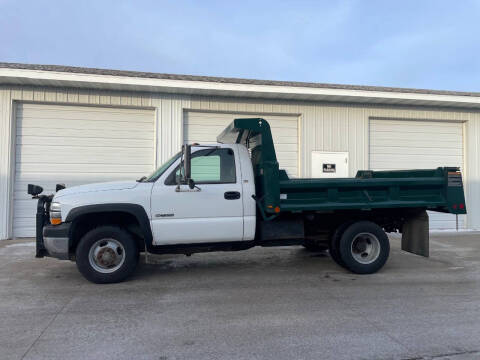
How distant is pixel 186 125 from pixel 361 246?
629 cm

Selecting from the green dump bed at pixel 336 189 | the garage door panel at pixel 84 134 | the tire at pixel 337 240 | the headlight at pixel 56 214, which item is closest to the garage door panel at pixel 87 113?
the garage door panel at pixel 84 134

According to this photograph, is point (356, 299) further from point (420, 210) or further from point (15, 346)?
point (15, 346)

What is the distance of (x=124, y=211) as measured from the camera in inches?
206

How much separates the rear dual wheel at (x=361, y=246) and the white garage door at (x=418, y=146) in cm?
584

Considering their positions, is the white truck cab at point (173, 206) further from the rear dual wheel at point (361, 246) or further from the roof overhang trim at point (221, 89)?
the roof overhang trim at point (221, 89)

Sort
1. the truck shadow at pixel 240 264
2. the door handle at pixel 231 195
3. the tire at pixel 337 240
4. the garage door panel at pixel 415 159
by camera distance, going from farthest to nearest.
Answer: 1. the garage door panel at pixel 415 159
2. the truck shadow at pixel 240 264
3. the tire at pixel 337 240
4. the door handle at pixel 231 195

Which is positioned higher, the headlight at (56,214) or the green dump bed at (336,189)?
the green dump bed at (336,189)

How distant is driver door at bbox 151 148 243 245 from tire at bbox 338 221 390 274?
1.77 meters

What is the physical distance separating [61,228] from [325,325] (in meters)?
3.76

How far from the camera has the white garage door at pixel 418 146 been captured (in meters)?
11.5

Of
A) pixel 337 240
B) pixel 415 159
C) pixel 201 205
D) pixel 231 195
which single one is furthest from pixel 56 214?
pixel 415 159

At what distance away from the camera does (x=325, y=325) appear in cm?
382

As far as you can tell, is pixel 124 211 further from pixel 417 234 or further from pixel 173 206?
pixel 417 234

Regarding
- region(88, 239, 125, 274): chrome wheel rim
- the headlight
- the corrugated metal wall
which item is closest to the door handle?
region(88, 239, 125, 274): chrome wheel rim
